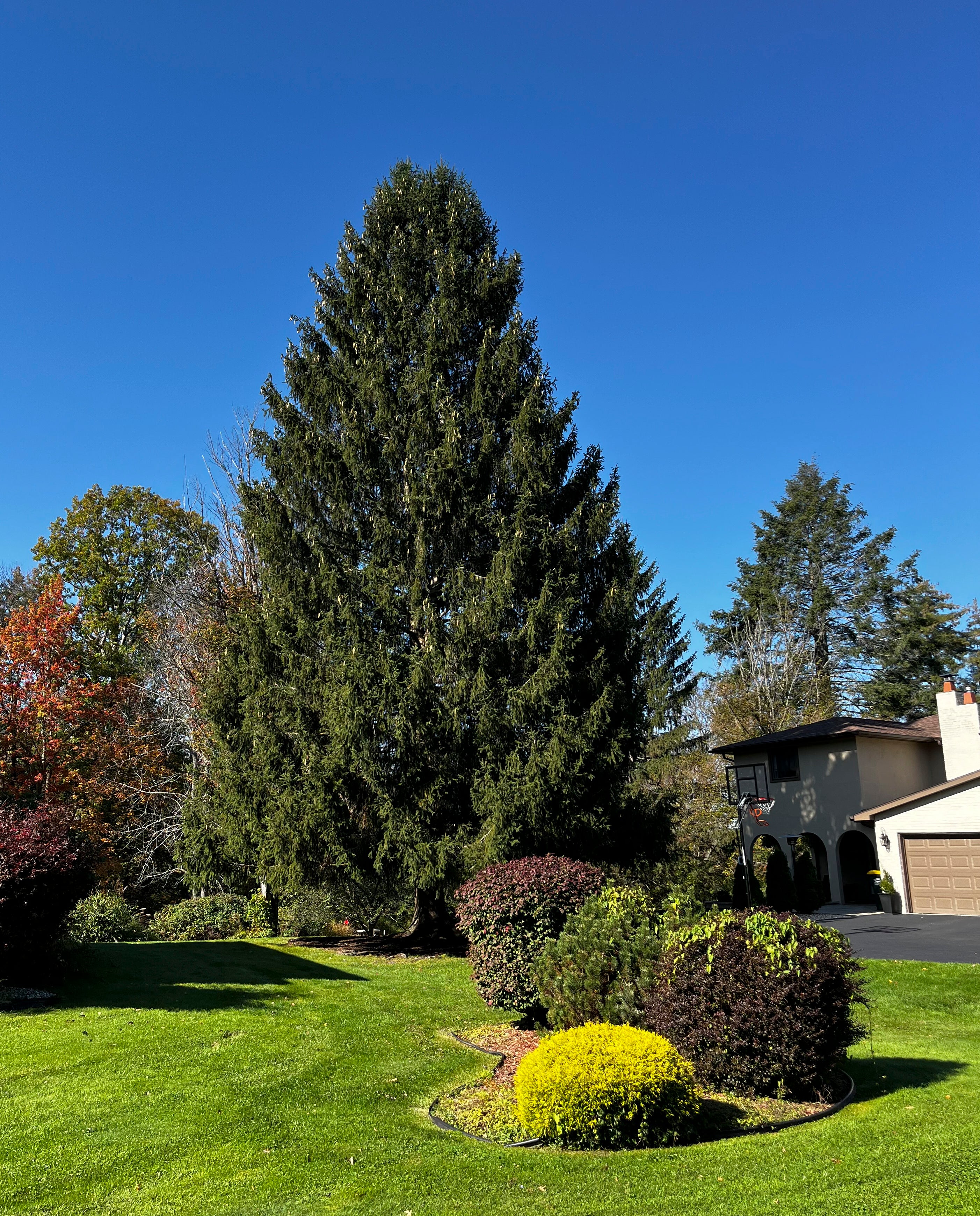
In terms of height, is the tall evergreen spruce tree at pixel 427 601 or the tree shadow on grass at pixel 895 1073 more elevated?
the tall evergreen spruce tree at pixel 427 601

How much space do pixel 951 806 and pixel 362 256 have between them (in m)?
19.6

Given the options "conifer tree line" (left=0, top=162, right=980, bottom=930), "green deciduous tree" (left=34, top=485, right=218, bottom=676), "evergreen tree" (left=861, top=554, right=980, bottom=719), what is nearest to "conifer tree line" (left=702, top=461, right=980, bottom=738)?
"evergreen tree" (left=861, top=554, right=980, bottom=719)

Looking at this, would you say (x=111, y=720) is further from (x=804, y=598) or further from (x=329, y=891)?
(x=804, y=598)

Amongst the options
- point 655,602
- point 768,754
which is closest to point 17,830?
point 655,602

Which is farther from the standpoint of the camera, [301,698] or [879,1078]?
[301,698]

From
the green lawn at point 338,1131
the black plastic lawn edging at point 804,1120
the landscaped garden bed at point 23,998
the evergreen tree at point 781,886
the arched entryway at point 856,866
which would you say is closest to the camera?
the green lawn at point 338,1131

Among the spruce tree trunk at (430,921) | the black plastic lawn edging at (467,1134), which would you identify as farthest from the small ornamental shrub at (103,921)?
the black plastic lawn edging at (467,1134)

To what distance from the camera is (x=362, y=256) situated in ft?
62.4

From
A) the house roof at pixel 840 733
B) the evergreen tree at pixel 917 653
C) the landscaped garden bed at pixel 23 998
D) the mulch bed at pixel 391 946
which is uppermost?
the evergreen tree at pixel 917 653

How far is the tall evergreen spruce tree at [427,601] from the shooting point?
50.3 ft

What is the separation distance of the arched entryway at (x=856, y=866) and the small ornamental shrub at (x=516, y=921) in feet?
58.4

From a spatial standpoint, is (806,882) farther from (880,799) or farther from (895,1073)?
(895,1073)

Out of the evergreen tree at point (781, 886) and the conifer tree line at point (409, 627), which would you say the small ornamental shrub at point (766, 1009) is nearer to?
the conifer tree line at point (409, 627)

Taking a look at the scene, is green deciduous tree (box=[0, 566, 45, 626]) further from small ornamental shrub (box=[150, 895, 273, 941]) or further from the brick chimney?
the brick chimney
